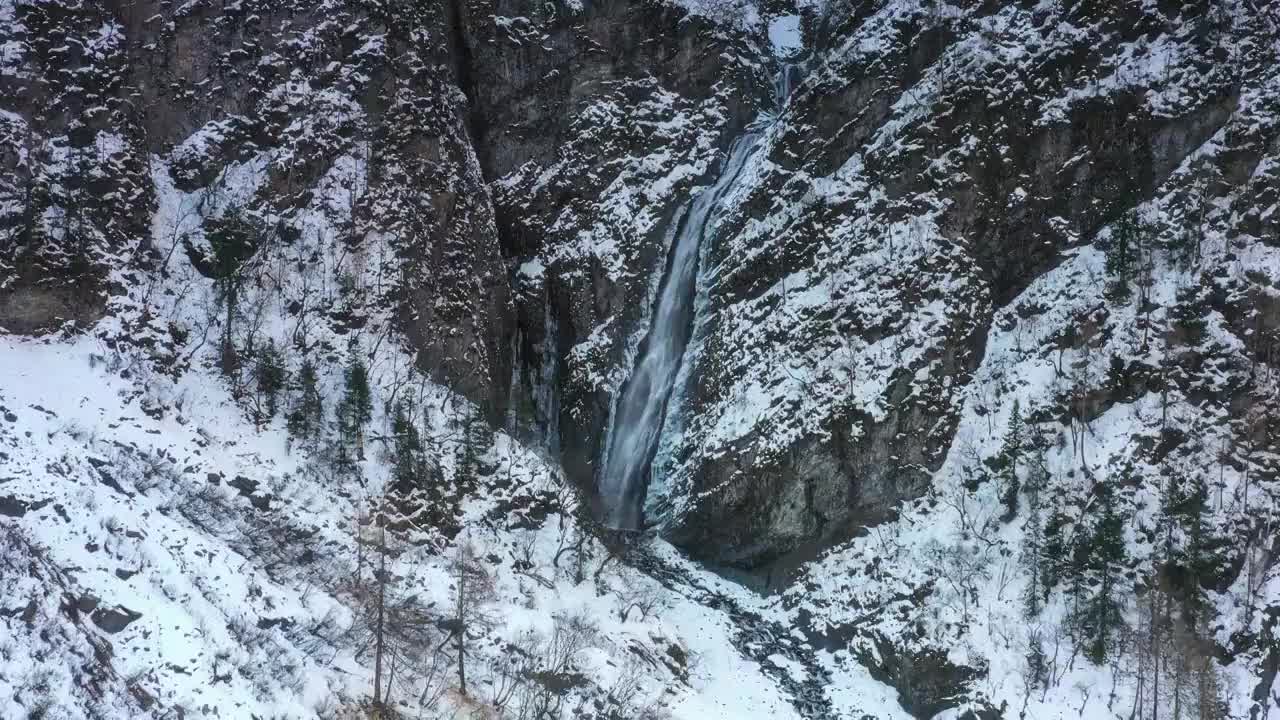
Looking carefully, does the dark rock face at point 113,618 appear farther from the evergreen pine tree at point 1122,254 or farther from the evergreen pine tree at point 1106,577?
the evergreen pine tree at point 1122,254

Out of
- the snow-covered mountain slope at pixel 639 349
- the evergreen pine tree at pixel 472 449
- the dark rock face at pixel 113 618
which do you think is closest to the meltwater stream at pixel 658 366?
the snow-covered mountain slope at pixel 639 349

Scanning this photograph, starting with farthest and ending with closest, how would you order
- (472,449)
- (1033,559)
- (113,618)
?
(472,449), (1033,559), (113,618)

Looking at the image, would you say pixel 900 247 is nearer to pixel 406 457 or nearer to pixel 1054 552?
pixel 1054 552

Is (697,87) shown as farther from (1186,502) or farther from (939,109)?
(1186,502)

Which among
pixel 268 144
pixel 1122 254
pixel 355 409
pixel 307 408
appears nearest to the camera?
pixel 307 408

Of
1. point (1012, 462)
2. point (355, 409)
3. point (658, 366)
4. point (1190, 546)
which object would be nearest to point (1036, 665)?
point (1190, 546)

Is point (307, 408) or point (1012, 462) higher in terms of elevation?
point (1012, 462)

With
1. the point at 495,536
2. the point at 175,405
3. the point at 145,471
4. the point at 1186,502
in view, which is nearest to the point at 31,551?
the point at 145,471

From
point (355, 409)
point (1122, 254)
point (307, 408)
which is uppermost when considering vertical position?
point (1122, 254)
